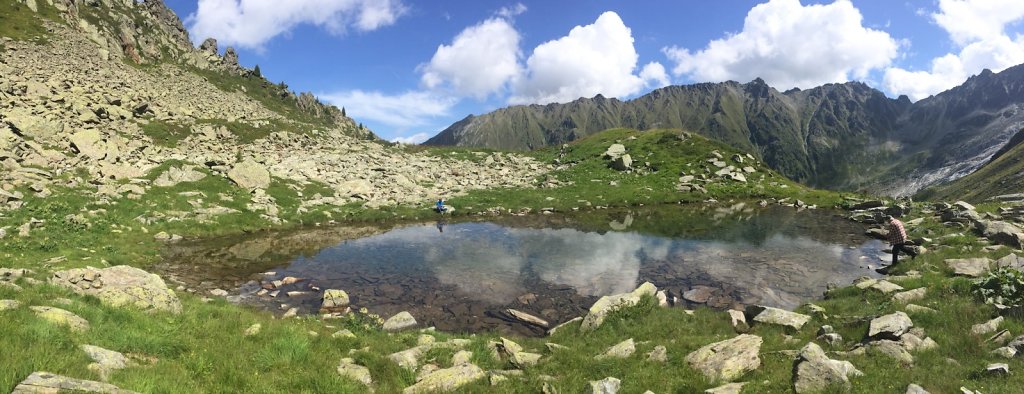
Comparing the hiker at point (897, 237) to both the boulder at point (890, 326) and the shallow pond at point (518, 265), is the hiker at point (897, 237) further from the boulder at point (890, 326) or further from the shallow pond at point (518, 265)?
the boulder at point (890, 326)

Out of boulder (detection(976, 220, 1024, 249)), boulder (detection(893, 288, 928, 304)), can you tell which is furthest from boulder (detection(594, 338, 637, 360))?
boulder (detection(976, 220, 1024, 249))

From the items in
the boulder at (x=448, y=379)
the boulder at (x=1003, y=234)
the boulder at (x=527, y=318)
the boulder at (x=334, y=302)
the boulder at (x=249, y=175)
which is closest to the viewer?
the boulder at (x=448, y=379)

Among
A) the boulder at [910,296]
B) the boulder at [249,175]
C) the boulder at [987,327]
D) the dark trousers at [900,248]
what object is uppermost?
the boulder at [249,175]

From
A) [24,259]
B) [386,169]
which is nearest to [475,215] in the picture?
[386,169]

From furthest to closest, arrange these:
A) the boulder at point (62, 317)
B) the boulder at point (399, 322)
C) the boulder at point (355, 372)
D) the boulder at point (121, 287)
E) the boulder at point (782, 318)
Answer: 1. the boulder at point (399, 322)
2. the boulder at point (782, 318)
3. the boulder at point (121, 287)
4. the boulder at point (355, 372)
5. the boulder at point (62, 317)

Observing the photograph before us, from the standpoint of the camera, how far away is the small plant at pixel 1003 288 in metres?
13.2

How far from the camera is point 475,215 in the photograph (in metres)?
46.7

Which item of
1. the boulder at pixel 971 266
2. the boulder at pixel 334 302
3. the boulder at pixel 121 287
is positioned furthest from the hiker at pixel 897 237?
the boulder at pixel 121 287

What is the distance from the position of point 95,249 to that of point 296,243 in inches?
436

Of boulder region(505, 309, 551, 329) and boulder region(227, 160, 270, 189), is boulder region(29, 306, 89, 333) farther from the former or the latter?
boulder region(227, 160, 270, 189)

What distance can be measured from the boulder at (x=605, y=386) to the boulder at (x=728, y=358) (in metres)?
2.46

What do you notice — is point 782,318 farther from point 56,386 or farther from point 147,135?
point 147,135

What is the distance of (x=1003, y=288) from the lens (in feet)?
44.6

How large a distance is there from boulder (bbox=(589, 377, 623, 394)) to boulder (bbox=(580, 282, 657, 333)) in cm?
582
